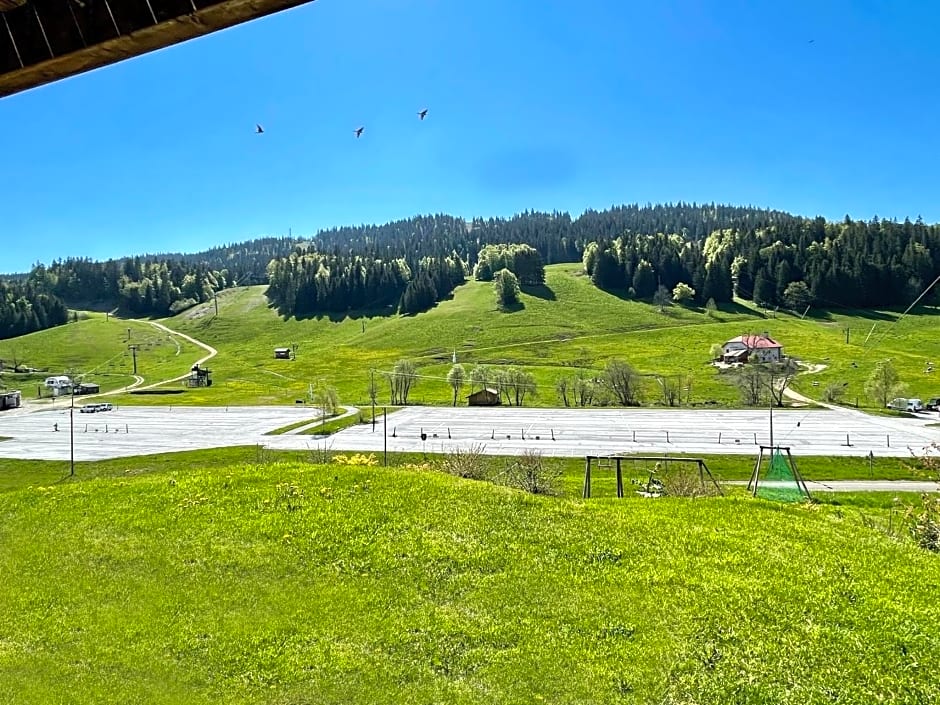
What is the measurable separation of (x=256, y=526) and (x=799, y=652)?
1233 centimetres

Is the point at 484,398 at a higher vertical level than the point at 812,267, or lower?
lower

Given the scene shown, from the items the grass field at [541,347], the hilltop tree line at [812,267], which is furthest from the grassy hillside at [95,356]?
the hilltop tree line at [812,267]

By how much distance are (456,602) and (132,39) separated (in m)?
10.2

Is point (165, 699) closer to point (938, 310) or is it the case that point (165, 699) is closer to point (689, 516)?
point (689, 516)

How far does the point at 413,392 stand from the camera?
120500 millimetres

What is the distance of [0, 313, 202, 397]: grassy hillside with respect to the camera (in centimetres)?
15188

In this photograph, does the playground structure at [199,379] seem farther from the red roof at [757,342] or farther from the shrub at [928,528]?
the shrub at [928,528]

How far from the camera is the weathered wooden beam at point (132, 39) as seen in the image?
4.43m

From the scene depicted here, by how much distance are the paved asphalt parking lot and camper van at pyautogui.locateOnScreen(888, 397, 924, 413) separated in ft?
22.1

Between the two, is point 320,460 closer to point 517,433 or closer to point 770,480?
point 517,433

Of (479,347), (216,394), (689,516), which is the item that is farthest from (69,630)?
(479,347)

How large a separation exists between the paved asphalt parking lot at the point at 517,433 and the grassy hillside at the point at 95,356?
186ft

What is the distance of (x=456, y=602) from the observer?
1154 centimetres

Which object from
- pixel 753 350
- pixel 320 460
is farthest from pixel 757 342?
pixel 320 460
